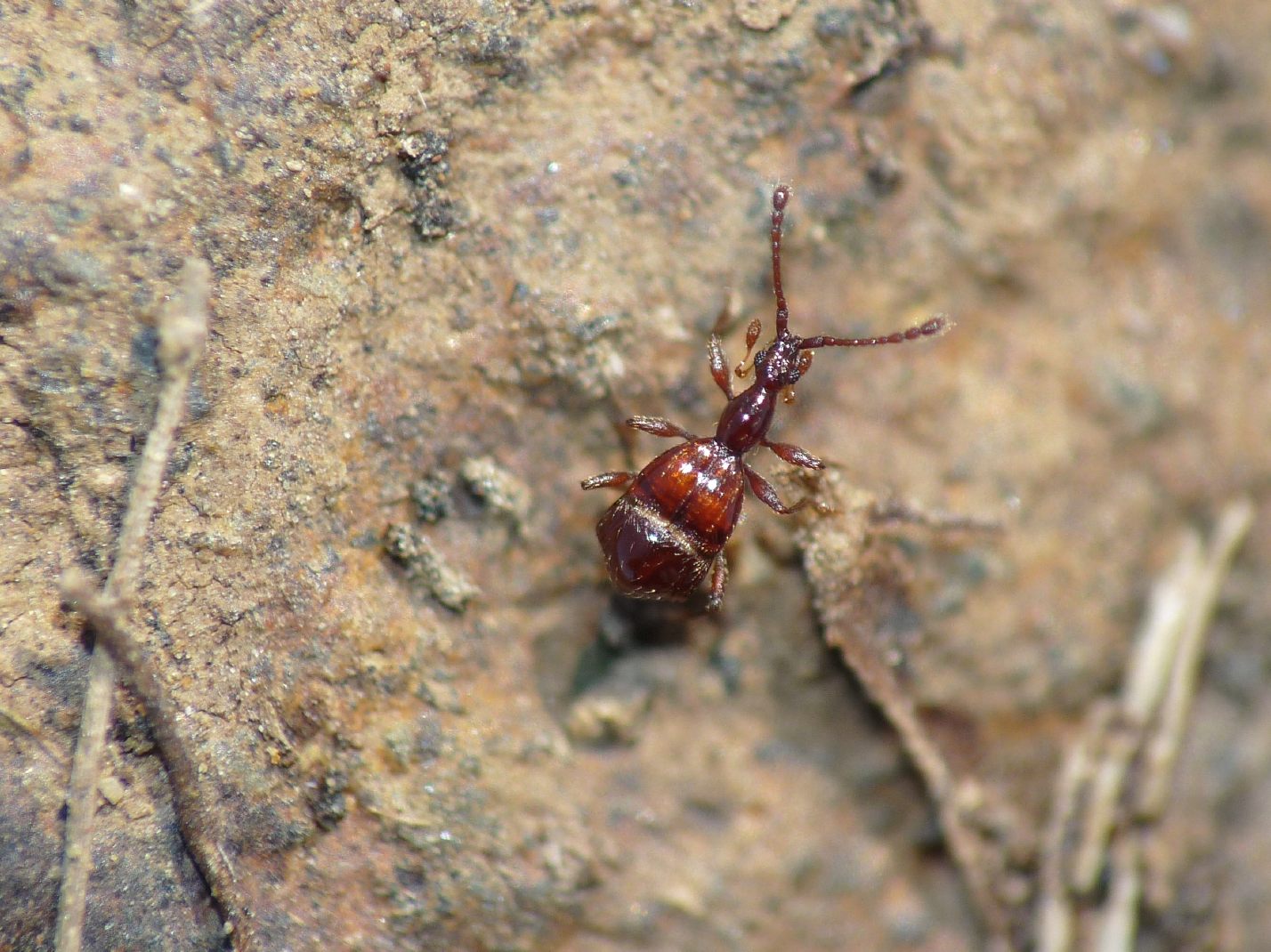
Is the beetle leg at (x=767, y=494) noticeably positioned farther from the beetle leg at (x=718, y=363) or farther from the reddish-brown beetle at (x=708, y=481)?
the beetle leg at (x=718, y=363)

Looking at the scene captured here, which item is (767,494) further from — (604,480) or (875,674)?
(875,674)

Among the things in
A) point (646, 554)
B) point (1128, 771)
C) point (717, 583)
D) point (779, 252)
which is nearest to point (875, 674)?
point (717, 583)

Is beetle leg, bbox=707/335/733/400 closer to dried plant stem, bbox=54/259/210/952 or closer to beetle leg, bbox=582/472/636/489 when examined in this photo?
beetle leg, bbox=582/472/636/489

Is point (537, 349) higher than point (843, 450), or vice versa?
point (843, 450)

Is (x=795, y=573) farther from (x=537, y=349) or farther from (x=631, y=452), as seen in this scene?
(x=537, y=349)

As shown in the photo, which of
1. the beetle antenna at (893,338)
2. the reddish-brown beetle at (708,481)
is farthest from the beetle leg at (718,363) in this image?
the beetle antenna at (893,338)

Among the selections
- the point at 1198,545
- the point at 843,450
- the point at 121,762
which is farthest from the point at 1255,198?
the point at 121,762

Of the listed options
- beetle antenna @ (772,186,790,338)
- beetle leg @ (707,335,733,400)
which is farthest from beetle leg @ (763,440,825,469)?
beetle antenna @ (772,186,790,338)
